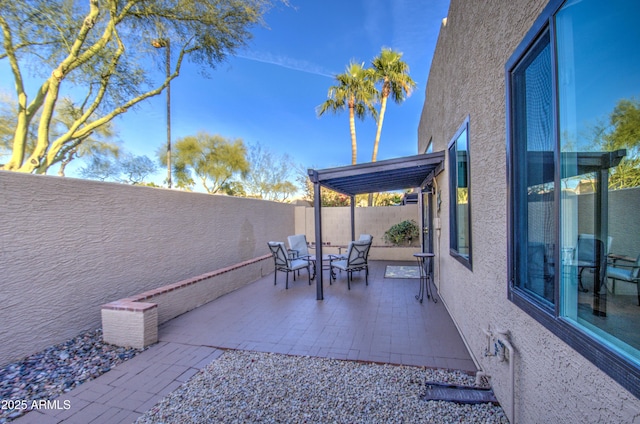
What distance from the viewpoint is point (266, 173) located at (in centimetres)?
1916

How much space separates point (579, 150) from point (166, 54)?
1116 cm

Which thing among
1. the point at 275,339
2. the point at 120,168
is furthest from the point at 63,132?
the point at 275,339

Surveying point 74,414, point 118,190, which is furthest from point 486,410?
point 118,190

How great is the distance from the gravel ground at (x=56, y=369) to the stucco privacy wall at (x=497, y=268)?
3.98 meters

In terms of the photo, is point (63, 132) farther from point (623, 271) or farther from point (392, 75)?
point (623, 271)

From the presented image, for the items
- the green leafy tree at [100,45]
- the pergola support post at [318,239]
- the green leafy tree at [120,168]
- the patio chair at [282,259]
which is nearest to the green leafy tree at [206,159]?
the green leafy tree at [120,168]

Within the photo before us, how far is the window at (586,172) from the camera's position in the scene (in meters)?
1.22

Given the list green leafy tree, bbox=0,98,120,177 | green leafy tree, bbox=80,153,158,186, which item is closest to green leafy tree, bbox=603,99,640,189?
green leafy tree, bbox=0,98,120,177

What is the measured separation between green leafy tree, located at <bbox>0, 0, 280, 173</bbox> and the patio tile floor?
826 centimetres

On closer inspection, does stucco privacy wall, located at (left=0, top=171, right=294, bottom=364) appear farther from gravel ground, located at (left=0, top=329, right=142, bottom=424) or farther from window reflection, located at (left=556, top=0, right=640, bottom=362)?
window reflection, located at (left=556, top=0, right=640, bottom=362)

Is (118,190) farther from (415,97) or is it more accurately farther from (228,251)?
(415,97)

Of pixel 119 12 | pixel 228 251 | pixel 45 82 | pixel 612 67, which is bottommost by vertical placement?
pixel 228 251

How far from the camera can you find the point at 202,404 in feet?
7.91

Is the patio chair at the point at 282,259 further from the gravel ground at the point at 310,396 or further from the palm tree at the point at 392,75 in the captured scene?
the palm tree at the point at 392,75
